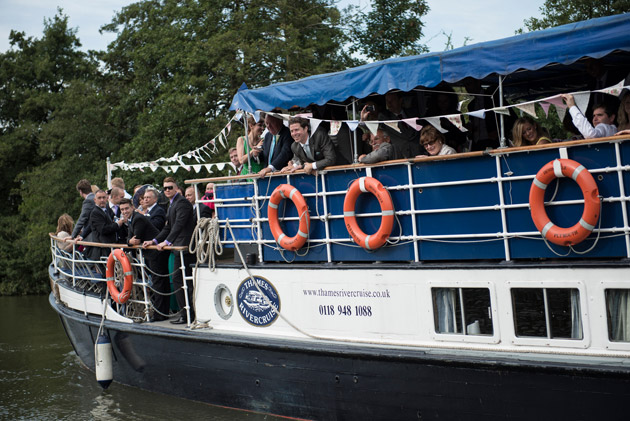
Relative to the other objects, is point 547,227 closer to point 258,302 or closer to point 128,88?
point 258,302

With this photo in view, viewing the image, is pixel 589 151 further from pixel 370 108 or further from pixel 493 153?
pixel 370 108

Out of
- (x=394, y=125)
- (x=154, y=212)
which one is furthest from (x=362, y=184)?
(x=154, y=212)

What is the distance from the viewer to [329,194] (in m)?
7.79

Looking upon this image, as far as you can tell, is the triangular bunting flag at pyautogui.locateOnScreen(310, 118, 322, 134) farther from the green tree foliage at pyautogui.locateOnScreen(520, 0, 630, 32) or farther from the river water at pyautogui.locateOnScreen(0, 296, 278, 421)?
the green tree foliage at pyautogui.locateOnScreen(520, 0, 630, 32)

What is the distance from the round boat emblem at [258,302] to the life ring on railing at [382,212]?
1472 millimetres

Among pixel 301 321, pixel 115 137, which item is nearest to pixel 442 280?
pixel 301 321

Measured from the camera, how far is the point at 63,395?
35.4 feet

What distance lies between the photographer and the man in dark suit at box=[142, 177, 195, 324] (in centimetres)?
938

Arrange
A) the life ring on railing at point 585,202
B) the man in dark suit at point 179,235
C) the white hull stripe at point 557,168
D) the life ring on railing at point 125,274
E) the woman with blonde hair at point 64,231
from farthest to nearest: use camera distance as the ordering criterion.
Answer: the woman with blonde hair at point 64,231 → the life ring on railing at point 125,274 → the man in dark suit at point 179,235 → the white hull stripe at point 557,168 → the life ring on railing at point 585,202

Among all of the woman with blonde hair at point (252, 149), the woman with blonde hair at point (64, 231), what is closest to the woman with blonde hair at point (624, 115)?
the woman with blonde hair at point (252, 149)

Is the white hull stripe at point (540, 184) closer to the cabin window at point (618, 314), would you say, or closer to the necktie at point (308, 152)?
the cabin window at point (618, 314)

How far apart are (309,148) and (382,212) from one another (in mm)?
1360

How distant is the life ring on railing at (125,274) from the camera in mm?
9789

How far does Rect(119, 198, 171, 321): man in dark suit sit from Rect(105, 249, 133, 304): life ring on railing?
0.81ft
